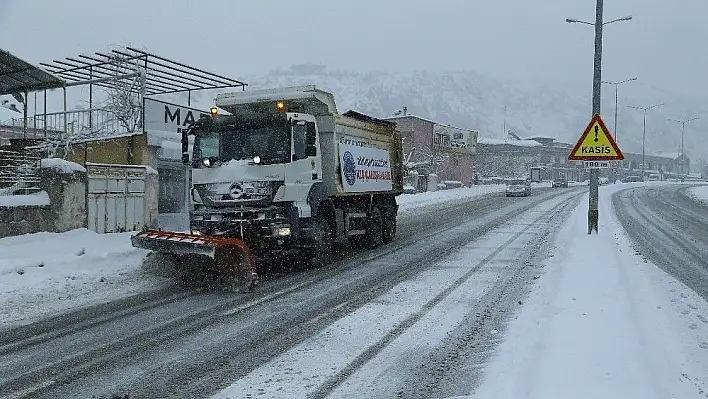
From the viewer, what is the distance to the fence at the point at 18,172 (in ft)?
46.6

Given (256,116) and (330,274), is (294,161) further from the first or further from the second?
(330,274)

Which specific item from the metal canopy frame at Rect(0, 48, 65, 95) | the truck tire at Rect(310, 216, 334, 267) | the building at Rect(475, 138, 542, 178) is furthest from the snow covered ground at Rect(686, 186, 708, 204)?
the metal canopy frame at Rect(0, 48, 65, 95)

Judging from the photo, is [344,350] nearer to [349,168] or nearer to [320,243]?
[320,243]

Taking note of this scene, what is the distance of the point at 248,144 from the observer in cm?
1212

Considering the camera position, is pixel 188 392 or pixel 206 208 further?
pixel 206 208

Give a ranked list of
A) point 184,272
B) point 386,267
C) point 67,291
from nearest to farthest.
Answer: point 67,291 < point 184,272 < point 386,267

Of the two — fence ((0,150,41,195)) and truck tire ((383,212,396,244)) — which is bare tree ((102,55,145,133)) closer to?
fence ((0,150,41,195))

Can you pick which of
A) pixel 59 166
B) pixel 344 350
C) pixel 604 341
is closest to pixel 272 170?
pixel 59 166

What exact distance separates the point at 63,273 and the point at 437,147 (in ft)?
185

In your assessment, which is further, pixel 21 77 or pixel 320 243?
pixel 21 77

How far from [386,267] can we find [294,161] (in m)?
2.76

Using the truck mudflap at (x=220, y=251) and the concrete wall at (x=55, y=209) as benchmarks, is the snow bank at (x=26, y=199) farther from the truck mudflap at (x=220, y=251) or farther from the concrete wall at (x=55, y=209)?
the truck mudflap at (x=220, y=251)

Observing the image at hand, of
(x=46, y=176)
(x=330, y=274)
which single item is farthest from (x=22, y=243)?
(x=330, y=274)

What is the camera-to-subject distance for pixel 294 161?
12023mm
